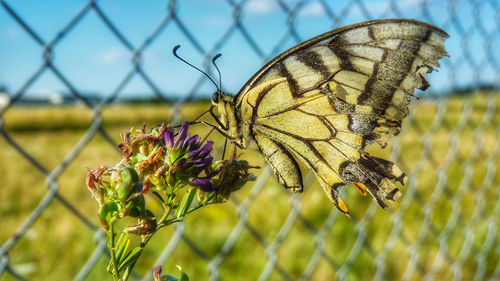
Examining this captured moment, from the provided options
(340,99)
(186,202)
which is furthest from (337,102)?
(186,202)

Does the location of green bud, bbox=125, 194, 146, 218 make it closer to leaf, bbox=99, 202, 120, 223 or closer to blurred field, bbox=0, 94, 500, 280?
leaf, bbox=99, 202, 120, 223

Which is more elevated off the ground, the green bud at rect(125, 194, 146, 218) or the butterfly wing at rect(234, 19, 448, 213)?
the butterfly wing at rect(234, 19, 448, 213)

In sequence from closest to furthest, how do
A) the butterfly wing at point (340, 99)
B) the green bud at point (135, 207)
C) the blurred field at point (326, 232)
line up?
the green bud at point (135, 207), the butterfly wing at point (340, 99), the blurred field at point (326, 232)

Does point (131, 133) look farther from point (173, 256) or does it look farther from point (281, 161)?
point (173, 256)

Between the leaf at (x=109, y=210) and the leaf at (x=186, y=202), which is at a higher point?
the leaf at (x=186, y=202)

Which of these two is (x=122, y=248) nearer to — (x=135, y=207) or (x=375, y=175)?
(x=135, y=207)

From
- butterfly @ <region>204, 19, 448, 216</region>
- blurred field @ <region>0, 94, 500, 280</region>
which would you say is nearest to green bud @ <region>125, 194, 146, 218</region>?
butterfly @ <region>204, 19, 448, 216</region>

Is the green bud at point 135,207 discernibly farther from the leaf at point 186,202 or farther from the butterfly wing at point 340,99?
the butterfly wing at point 340,99

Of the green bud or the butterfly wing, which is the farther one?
the butterfly wing

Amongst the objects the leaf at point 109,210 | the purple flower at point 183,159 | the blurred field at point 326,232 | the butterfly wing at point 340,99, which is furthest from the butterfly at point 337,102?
the blurred field at point 326,232
